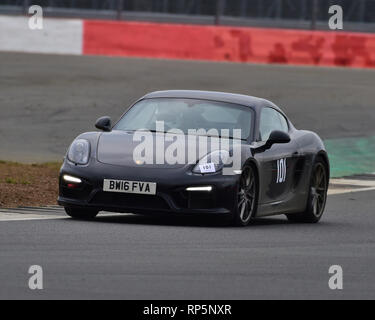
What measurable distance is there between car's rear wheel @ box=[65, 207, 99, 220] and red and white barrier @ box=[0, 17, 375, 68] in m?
17.4

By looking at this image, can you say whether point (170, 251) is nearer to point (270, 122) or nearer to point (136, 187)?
point (136, 187)

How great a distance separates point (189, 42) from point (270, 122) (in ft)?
54.0

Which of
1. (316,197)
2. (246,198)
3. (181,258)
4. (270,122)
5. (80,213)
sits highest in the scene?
(270,122)

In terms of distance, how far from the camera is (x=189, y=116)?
13.2m

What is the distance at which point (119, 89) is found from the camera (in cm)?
2766

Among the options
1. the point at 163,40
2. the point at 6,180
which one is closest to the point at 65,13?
the point at 163,40

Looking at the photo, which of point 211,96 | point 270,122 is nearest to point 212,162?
point 211,96

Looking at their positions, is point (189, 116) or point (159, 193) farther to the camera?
point (189, 116)

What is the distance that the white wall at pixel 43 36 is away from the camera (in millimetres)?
29906

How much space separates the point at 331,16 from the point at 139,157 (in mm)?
19103

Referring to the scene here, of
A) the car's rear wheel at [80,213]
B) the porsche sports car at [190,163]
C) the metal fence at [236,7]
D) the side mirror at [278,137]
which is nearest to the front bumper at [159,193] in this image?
the porsche sports car at [190,163]

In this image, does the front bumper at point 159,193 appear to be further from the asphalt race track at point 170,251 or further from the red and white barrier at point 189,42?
the red and white barrier at point 189,42

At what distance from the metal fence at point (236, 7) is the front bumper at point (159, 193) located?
723 inches

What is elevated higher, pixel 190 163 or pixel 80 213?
pixel 190 163
